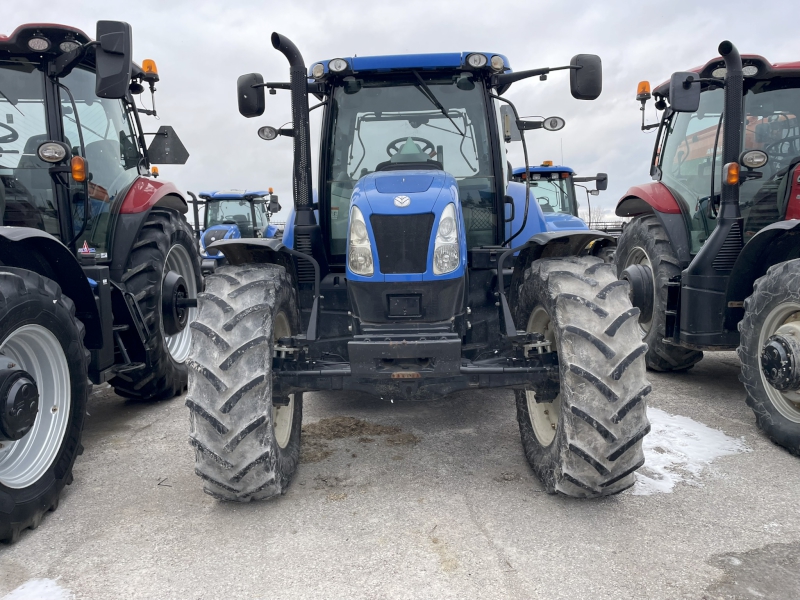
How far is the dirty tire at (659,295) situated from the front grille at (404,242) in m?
2.82

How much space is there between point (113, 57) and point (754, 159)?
422cm

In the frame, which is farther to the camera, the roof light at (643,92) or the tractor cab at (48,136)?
the roof light at (643,92)

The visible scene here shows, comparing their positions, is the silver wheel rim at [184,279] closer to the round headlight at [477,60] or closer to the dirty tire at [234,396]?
the dirty tire at [234,396]

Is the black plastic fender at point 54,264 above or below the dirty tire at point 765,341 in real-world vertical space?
above

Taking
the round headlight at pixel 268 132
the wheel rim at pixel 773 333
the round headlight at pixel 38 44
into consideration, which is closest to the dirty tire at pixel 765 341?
the wheel rim at pixel 773 333

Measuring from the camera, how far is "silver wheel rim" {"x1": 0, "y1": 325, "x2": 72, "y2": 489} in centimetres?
285

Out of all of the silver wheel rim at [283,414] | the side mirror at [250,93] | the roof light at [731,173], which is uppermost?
the side mirror at [250,93]

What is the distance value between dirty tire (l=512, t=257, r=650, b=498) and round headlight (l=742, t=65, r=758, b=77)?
2.76 meters

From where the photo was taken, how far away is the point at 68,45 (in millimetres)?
3883

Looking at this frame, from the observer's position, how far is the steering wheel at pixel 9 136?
387 centimetres

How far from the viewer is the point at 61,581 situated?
2.41 meters

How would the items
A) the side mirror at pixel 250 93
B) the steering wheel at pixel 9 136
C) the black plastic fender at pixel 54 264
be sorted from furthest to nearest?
the steering wheel at pixel 9 136 → the side mirror at pixel 250 93 → the black plastic fender at pixel 54 264

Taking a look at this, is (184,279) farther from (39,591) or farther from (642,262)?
(642,262)

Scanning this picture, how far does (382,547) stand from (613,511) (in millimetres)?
1093
